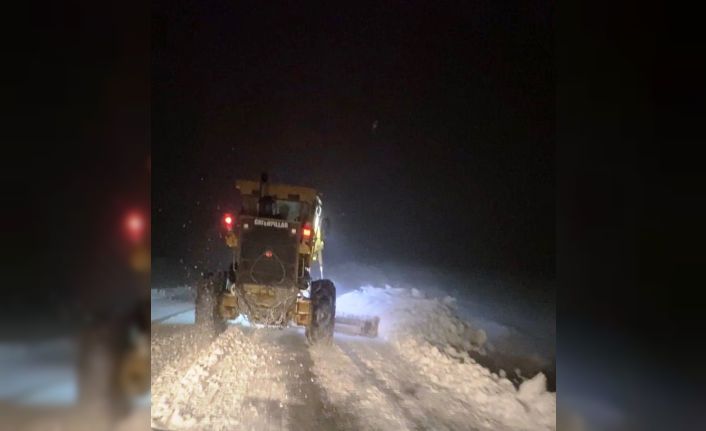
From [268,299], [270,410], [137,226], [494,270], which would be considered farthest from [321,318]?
[494,270]

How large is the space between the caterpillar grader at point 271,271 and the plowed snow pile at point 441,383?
1.20 meters

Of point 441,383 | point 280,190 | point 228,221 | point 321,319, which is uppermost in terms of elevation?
point 280,190

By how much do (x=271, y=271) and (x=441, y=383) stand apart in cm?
429

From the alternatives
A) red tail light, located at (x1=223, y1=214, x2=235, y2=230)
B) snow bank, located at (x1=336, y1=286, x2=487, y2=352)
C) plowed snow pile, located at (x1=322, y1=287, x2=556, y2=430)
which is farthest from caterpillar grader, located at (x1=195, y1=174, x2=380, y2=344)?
snow bank, located at (x1=336, y1=286, x2=487, y2=352)

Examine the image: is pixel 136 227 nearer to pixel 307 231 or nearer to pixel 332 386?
pixel 332 386

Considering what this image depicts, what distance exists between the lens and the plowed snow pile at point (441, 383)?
5.98 meters

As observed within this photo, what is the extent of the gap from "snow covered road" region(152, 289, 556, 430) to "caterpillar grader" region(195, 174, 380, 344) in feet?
1.53

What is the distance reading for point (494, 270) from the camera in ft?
107

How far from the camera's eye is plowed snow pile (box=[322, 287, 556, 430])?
5980mm

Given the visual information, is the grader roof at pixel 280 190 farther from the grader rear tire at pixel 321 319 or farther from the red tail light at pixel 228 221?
the grader rear tire at pixel 321 319

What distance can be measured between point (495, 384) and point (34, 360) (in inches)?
253

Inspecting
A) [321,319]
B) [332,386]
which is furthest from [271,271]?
[332,386]

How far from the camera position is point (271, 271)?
→ 34.3 ft

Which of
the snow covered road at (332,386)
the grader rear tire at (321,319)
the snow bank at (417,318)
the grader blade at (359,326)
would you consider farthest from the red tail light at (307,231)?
the snow bank at (417,318)
